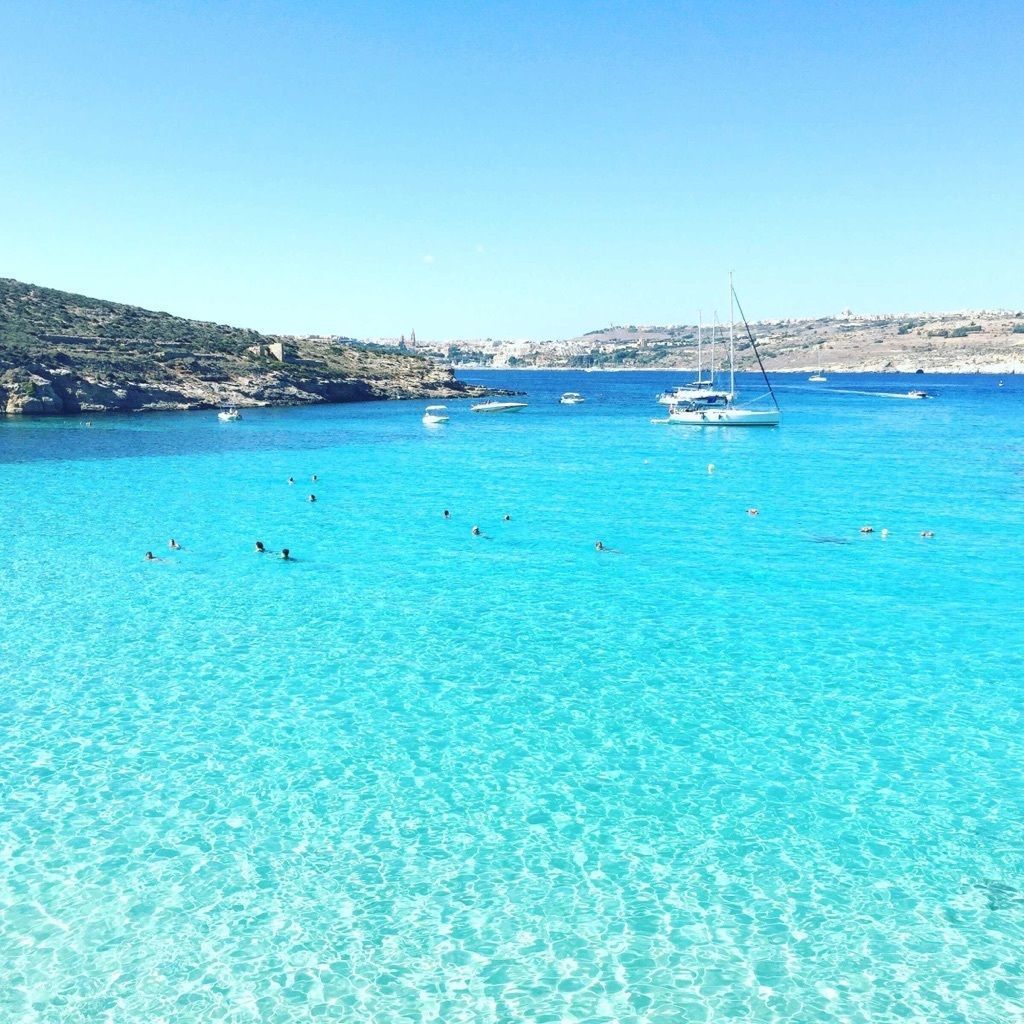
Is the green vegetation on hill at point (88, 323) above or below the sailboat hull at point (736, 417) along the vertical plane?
above

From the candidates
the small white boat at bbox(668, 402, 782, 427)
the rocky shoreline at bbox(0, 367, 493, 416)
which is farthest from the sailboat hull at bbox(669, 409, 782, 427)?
the rocky shoreline at bbox(0, 367, 493, 416)

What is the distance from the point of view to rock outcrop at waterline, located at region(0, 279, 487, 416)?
92688 mm

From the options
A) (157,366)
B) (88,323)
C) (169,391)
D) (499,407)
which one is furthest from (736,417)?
(88,323)

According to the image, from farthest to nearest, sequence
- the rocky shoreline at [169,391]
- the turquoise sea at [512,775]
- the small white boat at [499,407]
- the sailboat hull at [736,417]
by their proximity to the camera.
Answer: the small white boat at [499,407]
the rocky shoreline at [169,391]
the sailboat hull at [736,417]
the turquoise sea at [512,775]

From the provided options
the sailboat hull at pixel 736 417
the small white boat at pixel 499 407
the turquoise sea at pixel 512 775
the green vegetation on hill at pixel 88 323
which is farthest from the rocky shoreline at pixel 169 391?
the turquoise sea at pixel 512 775

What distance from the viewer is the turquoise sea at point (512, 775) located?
1079cm

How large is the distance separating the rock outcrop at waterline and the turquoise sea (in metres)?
62.5

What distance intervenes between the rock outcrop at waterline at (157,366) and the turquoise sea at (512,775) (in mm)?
62513

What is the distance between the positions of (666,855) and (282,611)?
51.5ft

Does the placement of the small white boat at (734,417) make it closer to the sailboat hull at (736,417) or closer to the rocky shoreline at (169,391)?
the sailboat hull at (736,417)

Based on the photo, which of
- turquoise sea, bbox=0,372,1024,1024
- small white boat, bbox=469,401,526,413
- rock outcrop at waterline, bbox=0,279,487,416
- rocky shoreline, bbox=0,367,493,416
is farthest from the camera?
small white boat, bbox=469,401,526,413

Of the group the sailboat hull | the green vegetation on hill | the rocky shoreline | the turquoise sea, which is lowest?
the turquoise sea

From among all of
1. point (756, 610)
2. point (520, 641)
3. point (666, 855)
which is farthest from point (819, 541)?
point (666, 855)

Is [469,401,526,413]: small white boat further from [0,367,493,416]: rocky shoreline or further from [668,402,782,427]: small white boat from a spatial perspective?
[668,402,782,427]: small white boat
